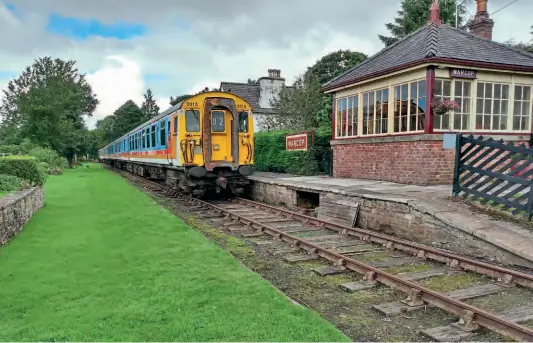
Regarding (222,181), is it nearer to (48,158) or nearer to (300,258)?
(300,258)

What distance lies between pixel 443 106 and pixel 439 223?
461cm

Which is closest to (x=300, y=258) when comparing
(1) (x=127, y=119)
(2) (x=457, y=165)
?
(2) (x=457, y=165)

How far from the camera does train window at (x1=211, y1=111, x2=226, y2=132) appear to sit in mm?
13089

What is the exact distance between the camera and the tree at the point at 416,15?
32094mm

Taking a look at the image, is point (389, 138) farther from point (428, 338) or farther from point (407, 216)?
point (428, 338)

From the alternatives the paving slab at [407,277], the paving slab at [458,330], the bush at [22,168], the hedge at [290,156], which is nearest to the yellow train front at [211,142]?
the bush at [22,168]

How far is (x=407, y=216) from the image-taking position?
7.94 metres

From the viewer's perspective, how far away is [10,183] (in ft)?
32.8

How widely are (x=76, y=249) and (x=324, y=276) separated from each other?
383cm

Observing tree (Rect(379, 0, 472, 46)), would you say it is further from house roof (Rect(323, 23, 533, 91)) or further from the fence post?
the fence post

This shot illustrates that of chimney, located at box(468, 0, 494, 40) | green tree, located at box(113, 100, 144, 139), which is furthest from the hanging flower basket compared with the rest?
green tree, located at box(113, 100, 144, 139)

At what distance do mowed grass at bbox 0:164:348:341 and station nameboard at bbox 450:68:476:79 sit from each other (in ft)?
26.4

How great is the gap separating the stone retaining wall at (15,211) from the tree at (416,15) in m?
30.3

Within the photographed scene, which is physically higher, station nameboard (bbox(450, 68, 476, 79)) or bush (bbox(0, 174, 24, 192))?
station nameboard (bbox(450, 68, 476, 79))
